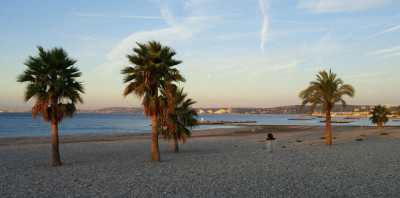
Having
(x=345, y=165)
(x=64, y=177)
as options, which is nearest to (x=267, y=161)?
(x=345, y=165)

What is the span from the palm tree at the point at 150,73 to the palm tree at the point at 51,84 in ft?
10.4

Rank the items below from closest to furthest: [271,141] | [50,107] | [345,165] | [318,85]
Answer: [345,165]
[50,107]
[271,141]
[318,85]

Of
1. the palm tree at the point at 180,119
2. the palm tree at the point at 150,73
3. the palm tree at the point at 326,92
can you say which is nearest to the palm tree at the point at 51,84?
the palm tree at the point at 150,73

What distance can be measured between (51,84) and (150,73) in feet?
18.2

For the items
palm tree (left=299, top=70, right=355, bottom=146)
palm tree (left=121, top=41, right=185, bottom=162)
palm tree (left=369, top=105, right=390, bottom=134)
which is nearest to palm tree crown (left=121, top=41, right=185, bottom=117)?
palm tree (left=121, top=41, right=185, bottom=162)

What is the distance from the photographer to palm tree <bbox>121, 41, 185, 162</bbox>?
58.7 ft

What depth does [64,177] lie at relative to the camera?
14.3 meters

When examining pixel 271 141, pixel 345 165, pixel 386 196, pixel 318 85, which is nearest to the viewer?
pixel 386 196

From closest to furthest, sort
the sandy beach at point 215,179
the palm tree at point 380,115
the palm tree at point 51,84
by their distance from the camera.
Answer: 1. the sandy beach at point 215,179
2. the palm tree at point 51,84
3. the palm tree at point 380,115

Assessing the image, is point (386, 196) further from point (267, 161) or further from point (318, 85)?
point (318, 85)

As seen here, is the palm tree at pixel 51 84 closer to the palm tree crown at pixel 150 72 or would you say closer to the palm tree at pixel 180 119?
the palm tree crown at pixel 150 72

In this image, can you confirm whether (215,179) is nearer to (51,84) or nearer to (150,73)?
(150,73)

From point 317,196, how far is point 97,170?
36.6ft

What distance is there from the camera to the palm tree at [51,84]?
17.0m
